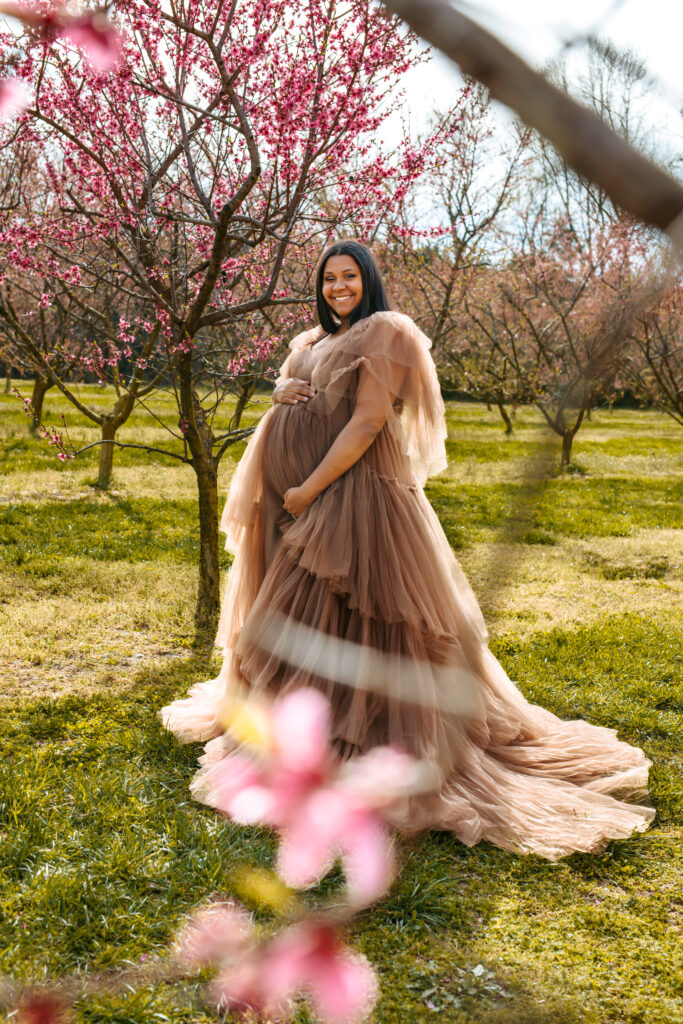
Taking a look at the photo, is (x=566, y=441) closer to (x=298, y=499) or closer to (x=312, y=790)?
(x=298, y=499)

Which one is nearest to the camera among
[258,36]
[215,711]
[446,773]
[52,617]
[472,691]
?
[446,773]

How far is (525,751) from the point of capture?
3186mm

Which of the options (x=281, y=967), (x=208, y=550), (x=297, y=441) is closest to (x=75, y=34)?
(x=297, y=441)

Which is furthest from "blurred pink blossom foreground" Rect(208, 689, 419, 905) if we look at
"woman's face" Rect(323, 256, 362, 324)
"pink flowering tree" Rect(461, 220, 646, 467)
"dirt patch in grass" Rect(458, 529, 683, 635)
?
"pink flowering tree" Rect(461, 220, 646, 467)

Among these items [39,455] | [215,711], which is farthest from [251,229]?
[39,455]

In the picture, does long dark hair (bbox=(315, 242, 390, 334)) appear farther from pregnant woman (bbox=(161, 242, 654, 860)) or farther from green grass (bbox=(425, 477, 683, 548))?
green grass (bbox=(425, 477, 683, 548))

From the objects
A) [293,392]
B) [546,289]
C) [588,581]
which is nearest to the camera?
[293,392]

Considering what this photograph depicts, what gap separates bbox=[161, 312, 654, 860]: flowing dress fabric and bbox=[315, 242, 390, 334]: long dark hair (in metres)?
0.15

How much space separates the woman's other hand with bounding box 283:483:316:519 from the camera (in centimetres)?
305

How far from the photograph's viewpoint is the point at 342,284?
3.06 m

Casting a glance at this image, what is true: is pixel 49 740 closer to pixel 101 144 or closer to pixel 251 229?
pixel 251 229

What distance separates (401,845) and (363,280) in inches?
81.5

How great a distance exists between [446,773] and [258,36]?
3.47 metres

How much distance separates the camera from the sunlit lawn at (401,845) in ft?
6.61
